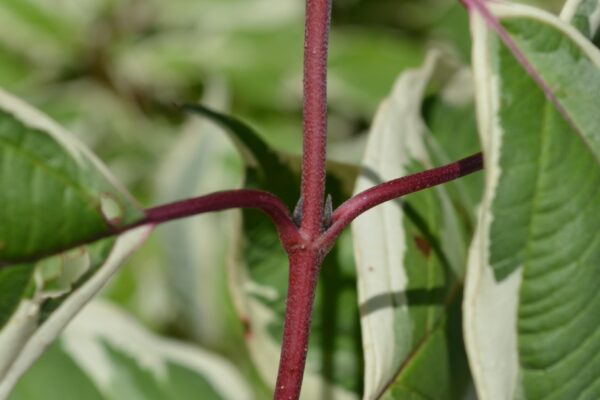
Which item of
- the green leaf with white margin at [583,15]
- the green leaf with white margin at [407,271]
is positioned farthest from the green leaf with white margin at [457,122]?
the green leaf with white margin at [583,15]

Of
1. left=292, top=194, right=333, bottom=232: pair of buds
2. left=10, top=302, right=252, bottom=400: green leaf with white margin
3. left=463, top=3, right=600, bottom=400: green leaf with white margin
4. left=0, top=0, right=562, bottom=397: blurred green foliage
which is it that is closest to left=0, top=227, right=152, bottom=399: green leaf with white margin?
left=292, top=194, right=333, bottom=232: pair of buds

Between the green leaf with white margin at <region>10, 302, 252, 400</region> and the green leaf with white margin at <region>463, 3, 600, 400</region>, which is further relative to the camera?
the green leaf with white margin at <region>10, 302, 252, 400</region>

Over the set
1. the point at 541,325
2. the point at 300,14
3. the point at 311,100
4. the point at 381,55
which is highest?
the point at 300,14

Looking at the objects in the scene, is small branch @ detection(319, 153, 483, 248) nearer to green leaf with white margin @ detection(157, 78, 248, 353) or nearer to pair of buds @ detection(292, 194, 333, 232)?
pair of buds @ detection(292, 194, 333, 232)

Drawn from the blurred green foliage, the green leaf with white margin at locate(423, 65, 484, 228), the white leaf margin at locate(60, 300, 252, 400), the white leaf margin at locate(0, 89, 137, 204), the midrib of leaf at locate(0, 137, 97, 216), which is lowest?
the white leaf margin at locate(60, 300, 252, 400)

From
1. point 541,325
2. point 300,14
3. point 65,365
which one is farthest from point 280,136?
point 541,325

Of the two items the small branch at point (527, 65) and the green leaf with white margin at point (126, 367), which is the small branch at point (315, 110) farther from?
the green leaf with white margin at point (126, 367)

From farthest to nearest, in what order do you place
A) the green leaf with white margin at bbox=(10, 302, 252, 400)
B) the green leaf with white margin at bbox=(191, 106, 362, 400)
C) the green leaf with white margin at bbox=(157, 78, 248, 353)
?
the green leaf with white margin at bbox=(157, 78, 248, 353) < the green leaf with white margin at bbox=(10, 302, 252, 400) < the green leaf with white margin at bbox=(191, 106, 362, 400)

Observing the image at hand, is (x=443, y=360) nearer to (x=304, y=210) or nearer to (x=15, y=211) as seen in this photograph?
(x=304, y=210)
